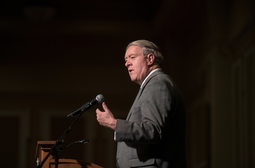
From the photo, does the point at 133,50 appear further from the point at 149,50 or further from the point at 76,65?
the point at 76,65

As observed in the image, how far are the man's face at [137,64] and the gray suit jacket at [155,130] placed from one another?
0.21 metres

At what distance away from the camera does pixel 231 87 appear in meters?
4.78

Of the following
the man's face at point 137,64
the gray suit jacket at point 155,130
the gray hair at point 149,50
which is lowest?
the gray suit jacket at point 155,130

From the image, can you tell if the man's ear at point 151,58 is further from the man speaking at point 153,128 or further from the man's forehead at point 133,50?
the man speaking at point 153,128

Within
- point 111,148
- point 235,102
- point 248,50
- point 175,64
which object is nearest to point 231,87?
point 235,102

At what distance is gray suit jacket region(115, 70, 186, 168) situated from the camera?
1715 mm

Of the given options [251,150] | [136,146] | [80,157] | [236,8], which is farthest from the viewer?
[80,157]

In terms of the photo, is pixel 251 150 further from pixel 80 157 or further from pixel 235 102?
pixel 80 157

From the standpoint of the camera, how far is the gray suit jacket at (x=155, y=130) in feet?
5.63

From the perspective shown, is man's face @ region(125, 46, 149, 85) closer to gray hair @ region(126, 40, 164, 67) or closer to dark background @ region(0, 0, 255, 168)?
gray hair @ region(126, 40, 164, 67)

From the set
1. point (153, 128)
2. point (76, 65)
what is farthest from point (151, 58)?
point (76, 65)

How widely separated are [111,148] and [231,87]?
3.15 meters

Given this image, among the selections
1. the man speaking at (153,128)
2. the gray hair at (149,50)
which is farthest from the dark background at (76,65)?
the man speaking at (153,128)

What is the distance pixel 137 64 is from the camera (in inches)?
85.5
